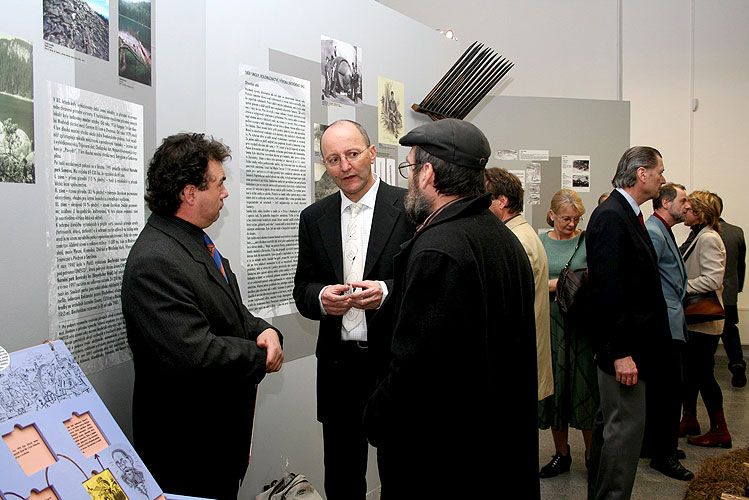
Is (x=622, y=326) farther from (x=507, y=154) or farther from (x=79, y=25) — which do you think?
(x=507, y=154)

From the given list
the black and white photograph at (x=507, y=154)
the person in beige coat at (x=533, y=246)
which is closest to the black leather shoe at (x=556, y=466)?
the person in beige coat at (x=533, y=246)

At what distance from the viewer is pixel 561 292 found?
3.61 meters

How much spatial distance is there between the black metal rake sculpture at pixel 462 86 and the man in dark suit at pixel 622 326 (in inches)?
63.4

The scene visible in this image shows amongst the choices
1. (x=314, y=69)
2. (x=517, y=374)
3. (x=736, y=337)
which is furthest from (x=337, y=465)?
(x=736, y=337)

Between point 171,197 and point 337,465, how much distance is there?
1.31m

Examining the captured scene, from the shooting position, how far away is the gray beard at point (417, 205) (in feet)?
6.24

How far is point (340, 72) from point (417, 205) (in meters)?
1.68

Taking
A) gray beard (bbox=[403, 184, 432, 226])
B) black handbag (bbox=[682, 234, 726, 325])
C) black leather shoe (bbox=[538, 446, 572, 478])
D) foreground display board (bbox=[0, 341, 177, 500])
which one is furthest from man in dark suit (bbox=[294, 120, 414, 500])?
black handbag (bbox=[682, 234, 726, 325])

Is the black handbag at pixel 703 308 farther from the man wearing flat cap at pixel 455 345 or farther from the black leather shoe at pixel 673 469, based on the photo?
the man wearing flat cap at pixel 455 345

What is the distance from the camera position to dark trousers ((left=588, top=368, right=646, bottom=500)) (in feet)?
9.04

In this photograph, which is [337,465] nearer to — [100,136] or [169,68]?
[100,136]

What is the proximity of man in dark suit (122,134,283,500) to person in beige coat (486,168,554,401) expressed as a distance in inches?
68.1

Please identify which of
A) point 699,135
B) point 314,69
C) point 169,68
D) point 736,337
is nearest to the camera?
point 169,68

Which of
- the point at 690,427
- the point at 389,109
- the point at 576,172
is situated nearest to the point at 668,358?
the point at 389,109
